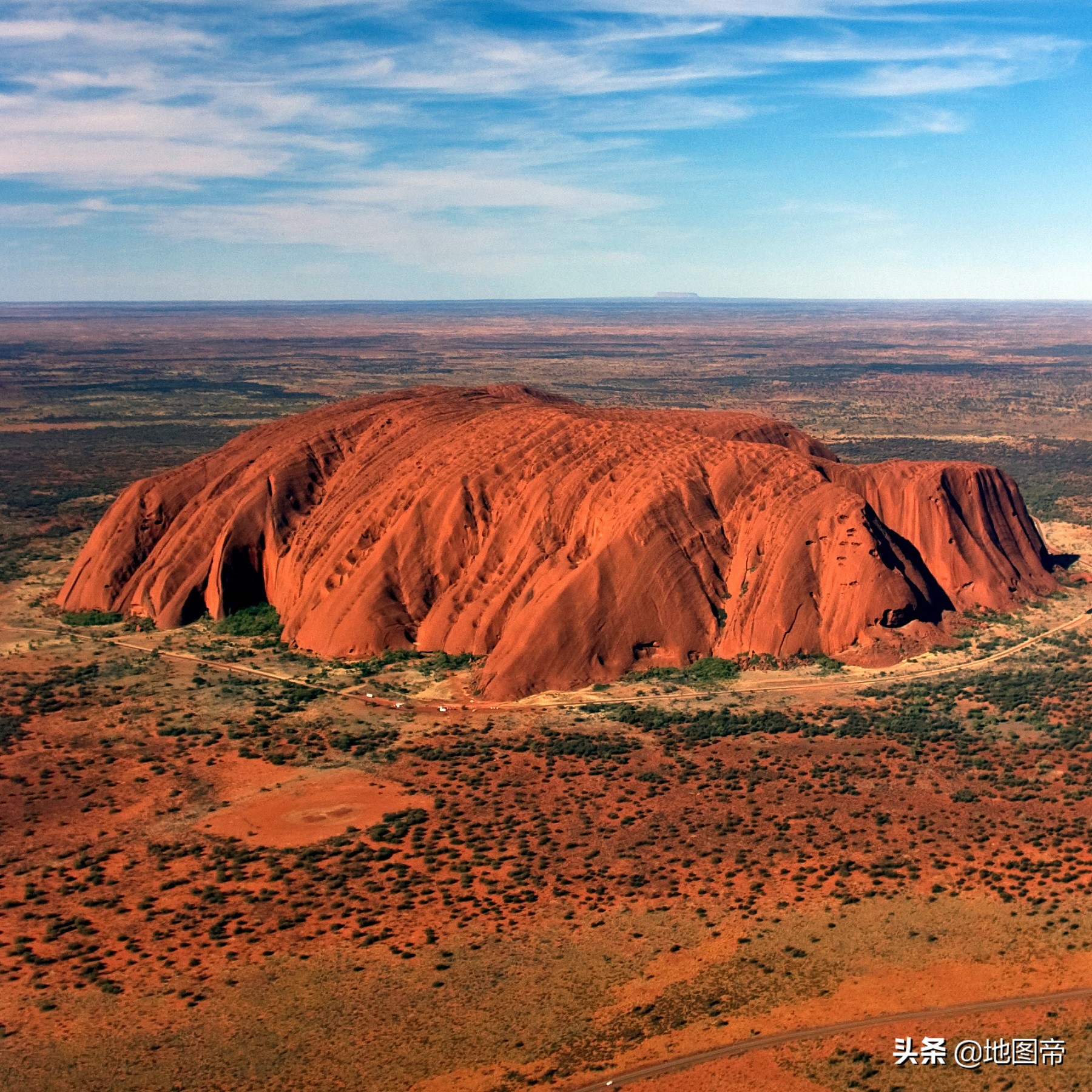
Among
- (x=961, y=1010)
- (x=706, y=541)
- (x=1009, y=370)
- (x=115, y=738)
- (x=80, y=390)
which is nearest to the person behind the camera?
(x=961, y=1010)

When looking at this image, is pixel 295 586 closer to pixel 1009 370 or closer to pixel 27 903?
pixel 27 903

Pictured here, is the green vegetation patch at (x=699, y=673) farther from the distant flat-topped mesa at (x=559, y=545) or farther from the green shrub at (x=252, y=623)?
the green shrub at (x=252, y=623)

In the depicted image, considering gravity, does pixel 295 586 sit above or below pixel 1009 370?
below

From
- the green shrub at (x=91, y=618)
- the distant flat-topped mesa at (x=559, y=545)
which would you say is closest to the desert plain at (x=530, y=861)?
the green shrub at (x=91, y=618)

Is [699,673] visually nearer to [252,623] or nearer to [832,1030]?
[252,623]

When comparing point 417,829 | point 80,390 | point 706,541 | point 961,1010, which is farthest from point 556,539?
point 80,390

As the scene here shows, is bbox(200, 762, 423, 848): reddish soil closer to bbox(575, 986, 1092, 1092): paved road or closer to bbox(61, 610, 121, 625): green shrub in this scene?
bbox(575, 986, 1092, 1092): paved road

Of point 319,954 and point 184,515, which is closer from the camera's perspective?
point 319,954
